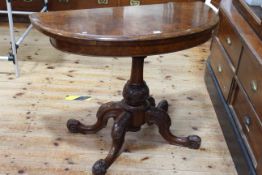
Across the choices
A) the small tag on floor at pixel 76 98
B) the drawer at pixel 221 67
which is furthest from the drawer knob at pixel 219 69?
the small tag on floor at pixel 76 98

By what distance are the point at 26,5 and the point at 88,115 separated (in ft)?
5.34

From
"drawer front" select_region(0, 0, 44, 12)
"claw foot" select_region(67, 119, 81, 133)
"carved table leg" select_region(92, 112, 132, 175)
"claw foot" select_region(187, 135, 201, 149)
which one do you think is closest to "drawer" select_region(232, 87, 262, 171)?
"claw foot" select_region(187, 135, 201, 149)

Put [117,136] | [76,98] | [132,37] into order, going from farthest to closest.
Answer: [76,98]
[117,136]
[132,37]

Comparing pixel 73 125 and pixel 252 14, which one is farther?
pixel 73 125

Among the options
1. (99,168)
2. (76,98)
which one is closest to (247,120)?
(99,168)

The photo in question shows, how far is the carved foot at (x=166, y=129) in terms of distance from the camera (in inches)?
66.1

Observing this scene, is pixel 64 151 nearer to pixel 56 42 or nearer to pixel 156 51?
pixel 56 42

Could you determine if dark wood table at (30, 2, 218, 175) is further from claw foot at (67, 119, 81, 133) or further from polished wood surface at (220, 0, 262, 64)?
polished wood surface at (220, 0, 262, 64)

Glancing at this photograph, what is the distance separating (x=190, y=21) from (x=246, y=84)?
1.53 ft

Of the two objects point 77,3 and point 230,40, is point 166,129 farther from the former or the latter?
point 77,3

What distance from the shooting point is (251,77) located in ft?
5.02

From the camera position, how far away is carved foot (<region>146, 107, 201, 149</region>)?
1.68 metres

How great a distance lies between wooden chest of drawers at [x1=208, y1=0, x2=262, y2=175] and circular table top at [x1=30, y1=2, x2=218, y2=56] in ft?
0.94

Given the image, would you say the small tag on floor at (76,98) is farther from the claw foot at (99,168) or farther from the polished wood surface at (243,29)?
the polished wood surface at (243,29)
